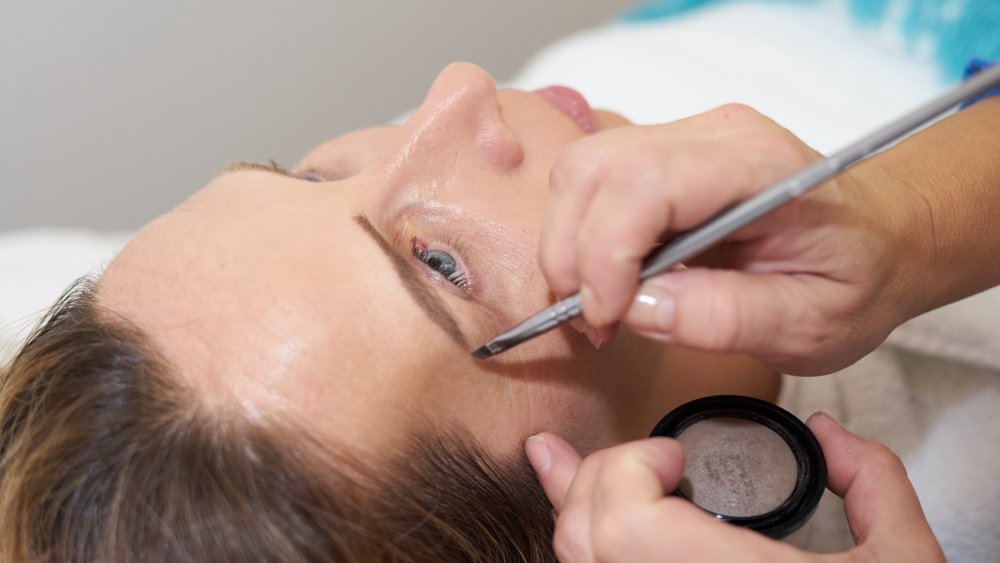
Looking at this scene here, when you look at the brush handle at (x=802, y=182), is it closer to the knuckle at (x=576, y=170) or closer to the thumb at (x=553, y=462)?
the knuckle at (x=576, y=170)

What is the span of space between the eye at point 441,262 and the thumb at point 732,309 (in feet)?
0.69

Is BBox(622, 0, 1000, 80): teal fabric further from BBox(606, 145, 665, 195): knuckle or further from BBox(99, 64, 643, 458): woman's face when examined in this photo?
BBox(606, 145, 665, 195): knuckle

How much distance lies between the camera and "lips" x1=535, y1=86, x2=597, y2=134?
0.95 metres

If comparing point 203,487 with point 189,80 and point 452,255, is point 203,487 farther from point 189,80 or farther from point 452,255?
point 189,80

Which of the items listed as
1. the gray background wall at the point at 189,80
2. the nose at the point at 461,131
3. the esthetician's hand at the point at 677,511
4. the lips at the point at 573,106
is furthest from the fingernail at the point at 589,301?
the gray background wall at the point at 189,80

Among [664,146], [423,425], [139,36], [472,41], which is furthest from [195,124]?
[664,146]

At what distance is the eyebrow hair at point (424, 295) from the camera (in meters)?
0.70

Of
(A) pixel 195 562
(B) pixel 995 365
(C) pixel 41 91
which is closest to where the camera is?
(A) pixel 195 562

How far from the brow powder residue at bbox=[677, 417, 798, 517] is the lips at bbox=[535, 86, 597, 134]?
0.39 m

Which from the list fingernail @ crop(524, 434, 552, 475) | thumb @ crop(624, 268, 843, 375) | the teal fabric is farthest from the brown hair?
the teal fabric

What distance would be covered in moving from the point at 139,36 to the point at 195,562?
1.34 metres

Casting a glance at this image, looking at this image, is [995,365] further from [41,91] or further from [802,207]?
[41,91]

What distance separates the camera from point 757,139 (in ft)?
1.92

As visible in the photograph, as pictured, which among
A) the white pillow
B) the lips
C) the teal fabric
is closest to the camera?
the lips
